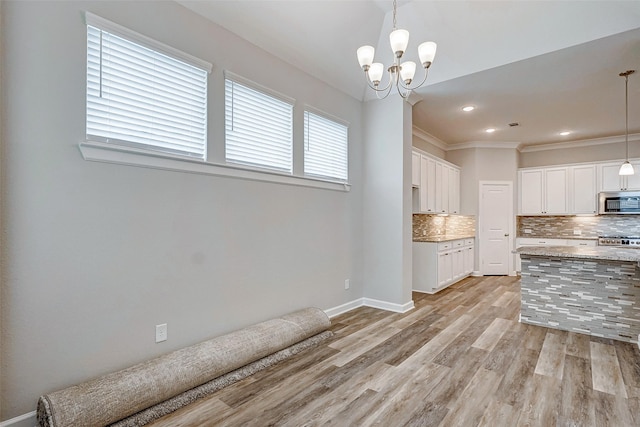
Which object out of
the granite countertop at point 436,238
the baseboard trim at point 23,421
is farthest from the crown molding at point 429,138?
the baseboard trim at point 23,421

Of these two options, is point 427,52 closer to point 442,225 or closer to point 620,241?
point 442,225

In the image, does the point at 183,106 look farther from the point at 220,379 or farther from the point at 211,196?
the point at 220,379

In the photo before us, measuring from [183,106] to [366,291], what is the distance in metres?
3.44

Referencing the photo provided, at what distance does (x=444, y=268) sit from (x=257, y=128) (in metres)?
4.27

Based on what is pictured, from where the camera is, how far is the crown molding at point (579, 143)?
644cm

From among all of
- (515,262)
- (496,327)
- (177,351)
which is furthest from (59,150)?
(515,262)

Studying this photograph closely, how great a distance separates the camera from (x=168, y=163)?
2.55 m

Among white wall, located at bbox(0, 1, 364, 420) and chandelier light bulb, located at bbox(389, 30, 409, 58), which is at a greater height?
chandelier light bulb, located at bbox(389, 30, 409, 58)

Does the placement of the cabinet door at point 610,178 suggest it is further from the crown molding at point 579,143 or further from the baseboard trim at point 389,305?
the baseboard trim at point 389,305

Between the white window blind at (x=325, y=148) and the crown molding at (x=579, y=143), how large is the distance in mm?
5453

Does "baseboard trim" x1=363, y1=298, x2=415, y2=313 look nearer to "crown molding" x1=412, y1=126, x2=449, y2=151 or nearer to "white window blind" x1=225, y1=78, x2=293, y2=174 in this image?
"white window blind" x1=225, y1=78, x2=293, y2=174

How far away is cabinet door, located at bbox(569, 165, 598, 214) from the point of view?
646cm

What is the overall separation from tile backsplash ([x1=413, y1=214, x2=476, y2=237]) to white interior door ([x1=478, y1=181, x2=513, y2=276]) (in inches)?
10.2

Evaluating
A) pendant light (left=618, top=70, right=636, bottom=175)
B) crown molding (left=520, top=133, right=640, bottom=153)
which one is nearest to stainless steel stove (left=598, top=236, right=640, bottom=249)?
pendant light (left=618, top=70, right=636, bottom=175)
